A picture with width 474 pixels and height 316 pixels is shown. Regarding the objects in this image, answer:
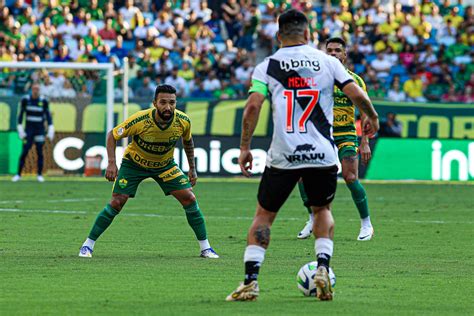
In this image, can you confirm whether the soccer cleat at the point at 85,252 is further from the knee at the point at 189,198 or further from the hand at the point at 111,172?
the knee at the point at 189,198

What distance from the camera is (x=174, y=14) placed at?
32.5 m

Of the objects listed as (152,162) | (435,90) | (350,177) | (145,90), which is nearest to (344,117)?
(350,177)

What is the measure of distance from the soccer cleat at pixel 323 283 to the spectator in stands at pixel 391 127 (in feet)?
61.4

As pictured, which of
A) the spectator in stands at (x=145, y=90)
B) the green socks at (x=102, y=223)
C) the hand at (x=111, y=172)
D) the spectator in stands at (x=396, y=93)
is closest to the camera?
the hand at (x=111, y=172)

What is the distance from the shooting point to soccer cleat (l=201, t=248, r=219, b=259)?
11664 mm

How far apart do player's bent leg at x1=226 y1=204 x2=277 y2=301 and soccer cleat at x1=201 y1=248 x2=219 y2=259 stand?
312 cm

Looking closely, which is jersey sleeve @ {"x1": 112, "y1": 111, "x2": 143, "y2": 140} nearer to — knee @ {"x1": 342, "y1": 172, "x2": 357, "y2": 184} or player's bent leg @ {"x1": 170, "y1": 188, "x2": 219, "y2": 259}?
player's bent leg @ {"x1": 170, "y1": 188, "x2": 219, "y2": 259}

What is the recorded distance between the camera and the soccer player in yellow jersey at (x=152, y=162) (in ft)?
38.3

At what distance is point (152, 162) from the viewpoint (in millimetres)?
11891

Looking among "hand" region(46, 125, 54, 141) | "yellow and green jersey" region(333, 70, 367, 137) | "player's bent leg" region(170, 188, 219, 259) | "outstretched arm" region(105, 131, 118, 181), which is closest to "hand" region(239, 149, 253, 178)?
"outstretched arm" region(105, 131, 118, 181)

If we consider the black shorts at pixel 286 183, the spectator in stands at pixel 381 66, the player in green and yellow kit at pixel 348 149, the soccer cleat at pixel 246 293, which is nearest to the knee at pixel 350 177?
the player in green and yellow kit at pixel 348 149

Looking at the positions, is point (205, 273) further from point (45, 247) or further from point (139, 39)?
point (139, 39)

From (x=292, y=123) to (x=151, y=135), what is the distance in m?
3.54

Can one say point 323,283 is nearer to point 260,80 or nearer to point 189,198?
point 260,80
